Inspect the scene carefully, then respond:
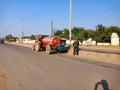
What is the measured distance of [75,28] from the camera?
502 feet

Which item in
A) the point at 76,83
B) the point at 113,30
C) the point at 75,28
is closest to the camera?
the point at 76,83

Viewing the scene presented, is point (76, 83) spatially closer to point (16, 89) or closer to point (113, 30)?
point (16, 89)

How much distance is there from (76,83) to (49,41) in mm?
22945

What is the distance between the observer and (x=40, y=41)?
1486 inches

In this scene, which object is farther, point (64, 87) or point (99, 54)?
point (99, 54)

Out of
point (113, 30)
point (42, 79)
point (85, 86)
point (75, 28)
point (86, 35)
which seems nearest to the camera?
point (85, 86)

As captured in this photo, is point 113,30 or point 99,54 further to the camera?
point 113,30

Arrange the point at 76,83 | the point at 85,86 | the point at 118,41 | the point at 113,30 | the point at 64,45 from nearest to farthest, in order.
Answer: the point at 85,86, the point at 76,83, the point at 64,45, the point at 118,41, the point at 113,30

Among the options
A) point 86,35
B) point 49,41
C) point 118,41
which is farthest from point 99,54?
point 86,35

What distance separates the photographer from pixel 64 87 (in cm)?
966

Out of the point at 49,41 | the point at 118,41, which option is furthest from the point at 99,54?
the point at 118,41

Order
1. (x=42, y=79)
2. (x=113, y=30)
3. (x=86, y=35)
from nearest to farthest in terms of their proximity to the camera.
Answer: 1. (x=42, y=79)
2. (x=113, y=30)
3. (x=86, y=35)

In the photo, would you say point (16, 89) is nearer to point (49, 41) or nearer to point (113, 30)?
point (49, 41)

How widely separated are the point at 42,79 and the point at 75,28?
142186 mm
